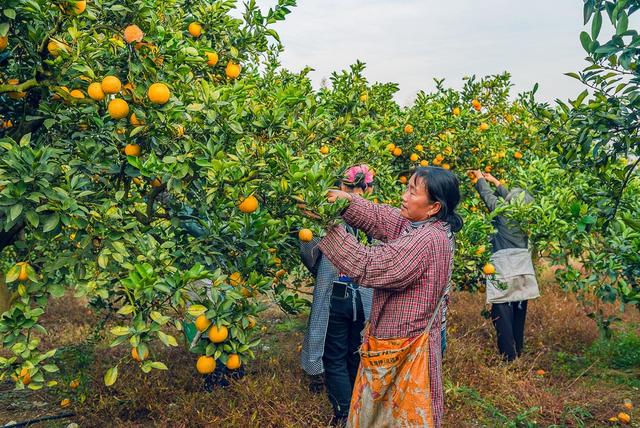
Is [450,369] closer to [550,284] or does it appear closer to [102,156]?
[102,156]

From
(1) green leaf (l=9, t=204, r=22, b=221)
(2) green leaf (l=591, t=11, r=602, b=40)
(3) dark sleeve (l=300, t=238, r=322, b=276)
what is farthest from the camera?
(3) dark sleeve (l=300, t=238, r=322, b=276)

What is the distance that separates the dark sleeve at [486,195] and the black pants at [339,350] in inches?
66.0

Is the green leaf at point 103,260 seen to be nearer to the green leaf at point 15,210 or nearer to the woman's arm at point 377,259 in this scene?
the green leaf at point 15,210

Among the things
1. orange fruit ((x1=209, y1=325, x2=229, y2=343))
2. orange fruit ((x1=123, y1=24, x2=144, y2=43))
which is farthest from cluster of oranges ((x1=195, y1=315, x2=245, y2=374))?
orange fruit ((x1=123, y1=24, x2=144, y2=43))

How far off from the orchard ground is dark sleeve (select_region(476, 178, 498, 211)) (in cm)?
119

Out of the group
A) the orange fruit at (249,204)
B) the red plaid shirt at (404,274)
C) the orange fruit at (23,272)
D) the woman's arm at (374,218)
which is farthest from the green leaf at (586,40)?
the orange fruit at (23,272)

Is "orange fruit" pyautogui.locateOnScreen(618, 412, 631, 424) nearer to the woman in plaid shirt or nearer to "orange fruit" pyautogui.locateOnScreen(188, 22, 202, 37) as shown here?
the woman in plaid shirt

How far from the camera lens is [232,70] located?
2953 mm

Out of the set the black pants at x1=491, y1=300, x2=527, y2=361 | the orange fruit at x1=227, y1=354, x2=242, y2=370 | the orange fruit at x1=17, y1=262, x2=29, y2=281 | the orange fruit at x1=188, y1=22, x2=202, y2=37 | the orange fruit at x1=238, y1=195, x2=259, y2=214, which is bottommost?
the black pants at x1=491, y1=300, x2=527, y2=361

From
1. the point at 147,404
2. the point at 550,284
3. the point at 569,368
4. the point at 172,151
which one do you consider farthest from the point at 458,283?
the point at 550,284

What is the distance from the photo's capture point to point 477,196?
516 cm

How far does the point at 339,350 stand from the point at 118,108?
6.83 feet

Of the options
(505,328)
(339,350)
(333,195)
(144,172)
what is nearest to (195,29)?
(144,172)

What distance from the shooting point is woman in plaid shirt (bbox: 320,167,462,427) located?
2125mm
